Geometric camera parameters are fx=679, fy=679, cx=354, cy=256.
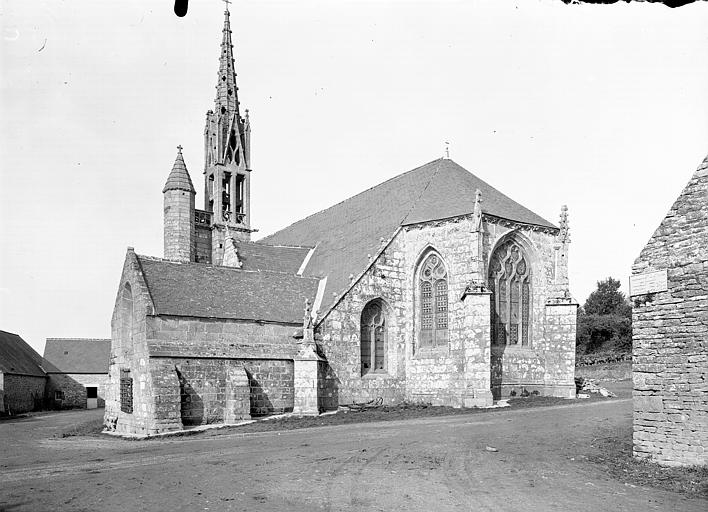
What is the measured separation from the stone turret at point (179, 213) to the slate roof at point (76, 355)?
2337 cm

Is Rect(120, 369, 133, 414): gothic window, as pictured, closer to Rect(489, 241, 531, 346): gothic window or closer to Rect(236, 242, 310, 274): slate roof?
Rect(236, 242, 310, 274): slate roof

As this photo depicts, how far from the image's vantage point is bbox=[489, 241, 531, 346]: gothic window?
89.4ft

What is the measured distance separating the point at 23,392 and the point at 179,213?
837 inches

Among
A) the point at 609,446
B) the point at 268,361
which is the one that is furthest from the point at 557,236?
the point at 609,446

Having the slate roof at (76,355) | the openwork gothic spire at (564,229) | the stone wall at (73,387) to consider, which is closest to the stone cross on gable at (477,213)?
the openwork gothic spire at (564,229)

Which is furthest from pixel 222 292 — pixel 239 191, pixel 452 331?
pixel 239 191

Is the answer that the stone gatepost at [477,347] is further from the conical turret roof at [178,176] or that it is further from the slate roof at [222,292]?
the conical turret roof at [178,176]

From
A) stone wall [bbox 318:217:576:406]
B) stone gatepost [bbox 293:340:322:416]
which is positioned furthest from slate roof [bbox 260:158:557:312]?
stone gatepost [bbox 293:340:322:416]

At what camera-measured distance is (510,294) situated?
27.7 metres

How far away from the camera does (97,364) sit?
6006 centimetres

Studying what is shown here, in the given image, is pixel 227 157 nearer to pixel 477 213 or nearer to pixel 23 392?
pixel 477 213

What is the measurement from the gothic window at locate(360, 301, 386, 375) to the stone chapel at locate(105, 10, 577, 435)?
0.05 meters

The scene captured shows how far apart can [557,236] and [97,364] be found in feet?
150

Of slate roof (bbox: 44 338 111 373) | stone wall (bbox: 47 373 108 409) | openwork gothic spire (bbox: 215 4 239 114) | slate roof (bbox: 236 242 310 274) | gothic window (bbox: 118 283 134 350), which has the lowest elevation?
stone wall (bbox: 47 373 108 409)
